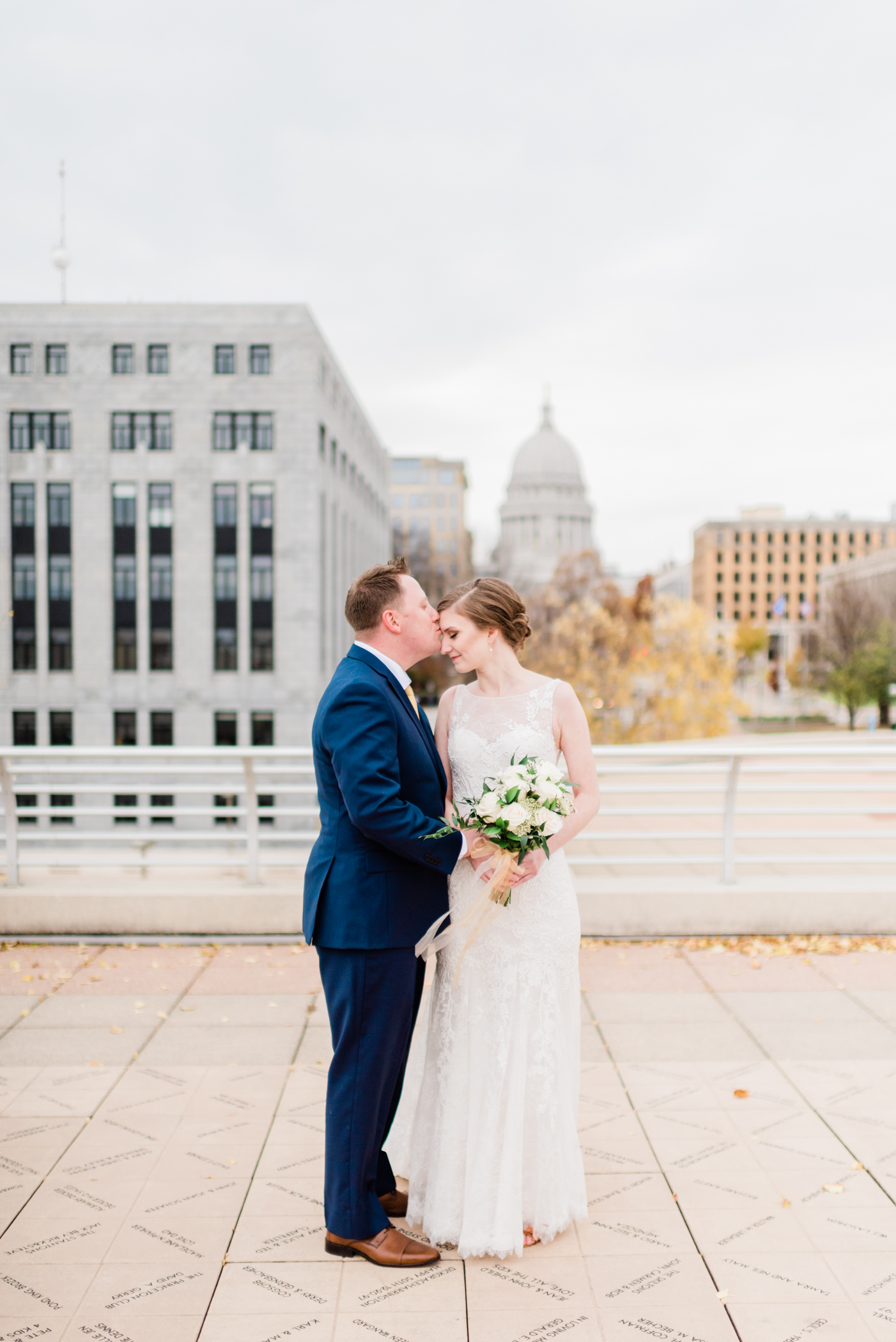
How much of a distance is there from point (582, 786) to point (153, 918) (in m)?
4.56

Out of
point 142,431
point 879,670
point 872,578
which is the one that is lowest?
point 879,670

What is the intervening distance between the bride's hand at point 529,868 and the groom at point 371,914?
0.69ft

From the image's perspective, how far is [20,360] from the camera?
51.1m

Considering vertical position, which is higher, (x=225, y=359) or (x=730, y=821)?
(x=225, y=359)

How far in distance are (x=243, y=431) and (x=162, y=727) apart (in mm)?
16393

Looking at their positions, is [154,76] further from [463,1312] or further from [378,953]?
[463,1312]

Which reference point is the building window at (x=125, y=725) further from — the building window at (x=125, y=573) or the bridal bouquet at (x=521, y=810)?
the bridal bouquet at (x=521, y=810)

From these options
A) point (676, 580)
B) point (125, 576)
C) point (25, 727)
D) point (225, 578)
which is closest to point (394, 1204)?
point (225, 578)

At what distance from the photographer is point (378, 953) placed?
336cm

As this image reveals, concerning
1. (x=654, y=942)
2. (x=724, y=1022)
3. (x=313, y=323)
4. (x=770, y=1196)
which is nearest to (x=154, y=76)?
(x=654, y=942)

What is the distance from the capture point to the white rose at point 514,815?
3.17m

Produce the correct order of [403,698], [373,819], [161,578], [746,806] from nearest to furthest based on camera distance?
[373,819] < [403,698] < [746,806] < [161,578]

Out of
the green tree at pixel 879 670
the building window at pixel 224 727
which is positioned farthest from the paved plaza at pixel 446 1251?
the green tree at pixel 879 670

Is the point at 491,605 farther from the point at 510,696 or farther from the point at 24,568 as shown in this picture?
the point at 24,568
